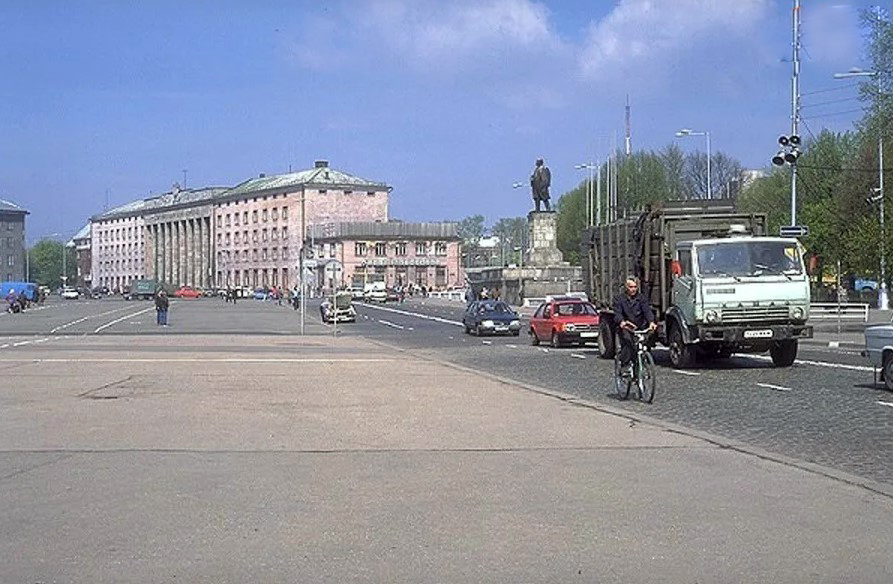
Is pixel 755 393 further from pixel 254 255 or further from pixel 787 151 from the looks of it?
pixel 254 255

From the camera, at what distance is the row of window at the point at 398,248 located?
489 feet

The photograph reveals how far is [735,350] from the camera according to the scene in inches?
958

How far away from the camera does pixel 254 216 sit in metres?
162

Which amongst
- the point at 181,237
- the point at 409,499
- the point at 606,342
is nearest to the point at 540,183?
the point at 606,342

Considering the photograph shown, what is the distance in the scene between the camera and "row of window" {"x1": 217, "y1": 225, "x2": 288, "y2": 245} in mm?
156875

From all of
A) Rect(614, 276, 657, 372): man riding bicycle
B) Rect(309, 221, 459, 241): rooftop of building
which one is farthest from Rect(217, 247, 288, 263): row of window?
Rect(614, 276, 657, 372): man riding bicycle

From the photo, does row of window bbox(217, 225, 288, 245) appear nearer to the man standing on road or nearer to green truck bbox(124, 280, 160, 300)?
green truck bbox(124, 280, 160, 300)

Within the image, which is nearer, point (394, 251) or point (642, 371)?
point (642, 371)

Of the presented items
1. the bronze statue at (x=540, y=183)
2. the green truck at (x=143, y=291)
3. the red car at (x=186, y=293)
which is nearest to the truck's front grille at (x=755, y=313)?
the bronze statue at (x=540, y=183)

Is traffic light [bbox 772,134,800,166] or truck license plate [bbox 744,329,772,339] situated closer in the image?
truck license plate [bbox 744,329,772,339]

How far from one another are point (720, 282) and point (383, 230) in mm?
129239

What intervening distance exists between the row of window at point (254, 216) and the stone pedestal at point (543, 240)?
243 feet

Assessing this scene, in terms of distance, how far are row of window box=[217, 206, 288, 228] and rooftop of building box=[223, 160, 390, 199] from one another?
2.46 m

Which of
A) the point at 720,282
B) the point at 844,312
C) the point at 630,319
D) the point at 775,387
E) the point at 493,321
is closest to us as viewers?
the point at 630,319
